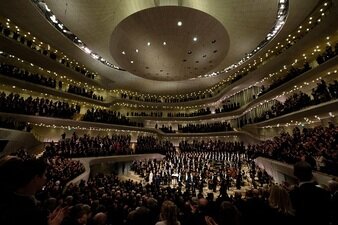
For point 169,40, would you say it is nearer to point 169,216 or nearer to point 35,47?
point 169,216

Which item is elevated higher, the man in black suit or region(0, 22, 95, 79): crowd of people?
region(0, 22, 95, 79): crowd of people

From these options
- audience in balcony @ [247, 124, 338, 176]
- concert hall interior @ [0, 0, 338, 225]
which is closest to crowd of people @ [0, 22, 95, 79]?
concert hall interior @ [0, 0, 338, 225]

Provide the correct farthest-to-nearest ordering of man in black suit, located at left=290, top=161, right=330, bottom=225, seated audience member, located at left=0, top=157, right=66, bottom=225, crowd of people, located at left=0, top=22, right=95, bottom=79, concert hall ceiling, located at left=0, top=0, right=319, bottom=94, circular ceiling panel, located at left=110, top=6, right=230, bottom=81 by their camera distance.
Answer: crowd of people, located at left=0, top=22, right=95, bottom=79 < concert hall ceiling, located at left=0, top=0, right=319, bottom=94 < circular ceiling panel, located at left=110, top=6, right=230, bottom=81 < man in black suit, located at left=290, top=161, right=330, bottom=225 < seated audience member, located at left=0, top=157, right=66, bottom=225

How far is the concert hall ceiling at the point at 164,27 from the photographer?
37.4ft

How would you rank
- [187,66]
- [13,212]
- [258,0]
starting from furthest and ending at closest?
[187,66], [258,0], [13,212]

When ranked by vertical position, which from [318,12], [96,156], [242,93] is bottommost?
[96,156]

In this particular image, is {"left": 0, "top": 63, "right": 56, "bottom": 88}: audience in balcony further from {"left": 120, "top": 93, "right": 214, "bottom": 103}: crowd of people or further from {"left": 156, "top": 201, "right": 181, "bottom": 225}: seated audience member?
{"left": 156, "top": 201, "right": 181, "bottom": 225}: seated audience member

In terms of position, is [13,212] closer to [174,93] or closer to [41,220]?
[41,220]

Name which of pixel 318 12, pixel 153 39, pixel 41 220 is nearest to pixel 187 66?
pixel 153 39

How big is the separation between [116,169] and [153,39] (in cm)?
1216

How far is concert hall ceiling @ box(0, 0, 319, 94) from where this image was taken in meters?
11.4

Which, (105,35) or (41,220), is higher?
(105,35)

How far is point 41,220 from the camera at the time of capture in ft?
4.38

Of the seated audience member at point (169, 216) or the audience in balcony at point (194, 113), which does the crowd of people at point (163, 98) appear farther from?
the seated audience member at point (169, 216)
